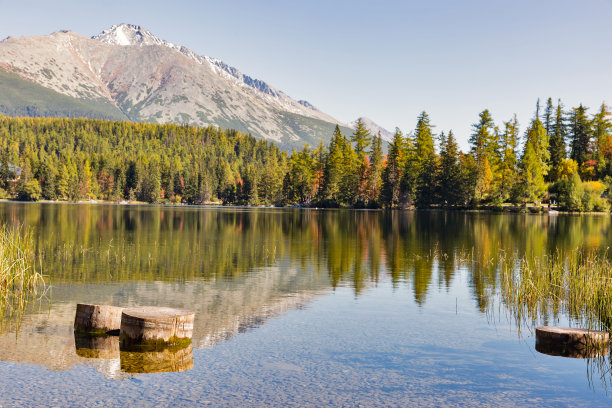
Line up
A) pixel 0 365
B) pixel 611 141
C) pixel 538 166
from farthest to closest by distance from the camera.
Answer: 1. pixel 611 141
2. pixel 538 166
3. pixel 0 365

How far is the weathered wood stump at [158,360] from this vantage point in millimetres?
11945

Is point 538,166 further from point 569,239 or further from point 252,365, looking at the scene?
point 252,365

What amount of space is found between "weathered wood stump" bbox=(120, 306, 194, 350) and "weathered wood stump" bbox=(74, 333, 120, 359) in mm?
350

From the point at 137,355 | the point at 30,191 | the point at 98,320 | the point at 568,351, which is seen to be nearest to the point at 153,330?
the point at 137,355

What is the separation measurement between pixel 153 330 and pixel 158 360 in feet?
3.44

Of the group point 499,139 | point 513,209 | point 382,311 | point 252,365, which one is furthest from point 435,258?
point 499,139

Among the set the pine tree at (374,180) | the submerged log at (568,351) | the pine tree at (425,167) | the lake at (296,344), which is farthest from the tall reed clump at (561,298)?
the pine tree at (374,180)

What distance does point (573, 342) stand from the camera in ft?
45.8

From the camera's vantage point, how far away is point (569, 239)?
157ft

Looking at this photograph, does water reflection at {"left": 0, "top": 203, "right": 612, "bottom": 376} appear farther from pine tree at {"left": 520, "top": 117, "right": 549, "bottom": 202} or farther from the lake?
pine tree at {"left": 520, "top": 117, "right": 549, "bottom": 202}

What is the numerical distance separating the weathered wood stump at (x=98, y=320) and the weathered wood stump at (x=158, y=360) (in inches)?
74.7

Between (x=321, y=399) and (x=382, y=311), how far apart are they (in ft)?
29.7

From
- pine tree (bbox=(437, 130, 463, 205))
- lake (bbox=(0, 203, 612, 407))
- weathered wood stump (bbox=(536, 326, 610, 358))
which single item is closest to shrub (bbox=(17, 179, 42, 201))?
pine tree (bbox=(437, 130, 463, 205))

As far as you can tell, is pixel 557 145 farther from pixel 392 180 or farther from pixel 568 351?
pixel 568 351
